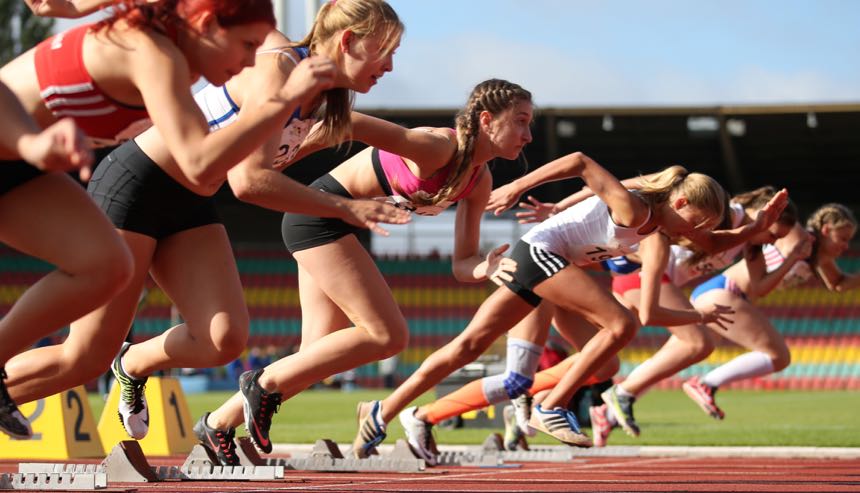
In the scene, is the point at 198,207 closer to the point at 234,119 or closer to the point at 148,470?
the point at 234,119

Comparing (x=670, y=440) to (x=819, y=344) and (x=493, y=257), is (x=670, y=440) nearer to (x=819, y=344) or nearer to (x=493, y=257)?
(x=493, y=257)

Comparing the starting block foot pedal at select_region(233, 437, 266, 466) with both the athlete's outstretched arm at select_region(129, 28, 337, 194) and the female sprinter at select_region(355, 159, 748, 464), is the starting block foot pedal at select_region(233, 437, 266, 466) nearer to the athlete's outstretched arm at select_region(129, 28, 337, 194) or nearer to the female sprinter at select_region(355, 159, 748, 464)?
the female sprinter at select_region(355, 159, 748, 464)

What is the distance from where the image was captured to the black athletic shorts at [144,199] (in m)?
4.91

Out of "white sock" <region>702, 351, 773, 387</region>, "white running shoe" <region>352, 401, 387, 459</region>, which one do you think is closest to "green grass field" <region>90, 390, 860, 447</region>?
"white sock" <region>702, 351, 773, 387</region>

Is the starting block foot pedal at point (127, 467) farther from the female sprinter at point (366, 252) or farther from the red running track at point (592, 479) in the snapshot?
the female sprinter at point (366, 252)

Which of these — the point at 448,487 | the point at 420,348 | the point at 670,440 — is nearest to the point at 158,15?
the point at 448,487

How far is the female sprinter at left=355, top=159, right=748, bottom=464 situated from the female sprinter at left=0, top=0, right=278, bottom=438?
10.9ft

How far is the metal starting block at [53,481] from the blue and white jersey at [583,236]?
3.29 meters

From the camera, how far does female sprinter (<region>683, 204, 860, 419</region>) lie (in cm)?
987

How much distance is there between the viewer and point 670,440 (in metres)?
11.1

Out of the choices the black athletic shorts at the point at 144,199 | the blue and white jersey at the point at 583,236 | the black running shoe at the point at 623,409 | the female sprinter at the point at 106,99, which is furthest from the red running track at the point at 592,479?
the female sprinter at the point at 106,99

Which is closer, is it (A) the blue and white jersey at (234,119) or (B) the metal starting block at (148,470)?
(A) the blue and white jersey at (234,119)

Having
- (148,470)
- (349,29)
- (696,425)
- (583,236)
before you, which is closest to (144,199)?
(349,29)

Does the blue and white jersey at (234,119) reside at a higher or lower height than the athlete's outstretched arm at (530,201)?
higher
